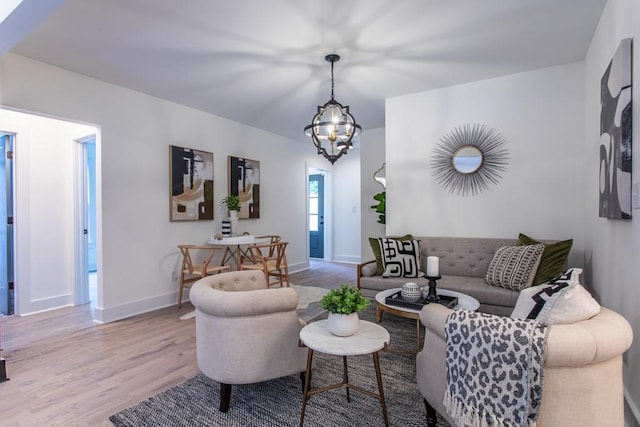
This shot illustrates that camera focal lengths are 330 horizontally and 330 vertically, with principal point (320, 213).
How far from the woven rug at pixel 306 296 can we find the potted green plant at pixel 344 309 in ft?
7.36

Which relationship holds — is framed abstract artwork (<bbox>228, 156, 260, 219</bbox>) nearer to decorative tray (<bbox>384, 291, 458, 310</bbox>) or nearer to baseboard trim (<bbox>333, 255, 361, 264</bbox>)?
baseboard trim (<bbox>333, 255, 361, 264</bbox>)

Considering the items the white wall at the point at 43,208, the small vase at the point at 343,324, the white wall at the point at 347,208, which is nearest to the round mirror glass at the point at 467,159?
the small vase at the point at 343,324

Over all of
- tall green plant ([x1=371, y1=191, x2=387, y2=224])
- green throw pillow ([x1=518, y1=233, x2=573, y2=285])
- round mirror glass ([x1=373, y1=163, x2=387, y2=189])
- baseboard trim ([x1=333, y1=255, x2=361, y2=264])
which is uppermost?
round mirror glass ([x1=373, y1=163, x2=387, y2=189])

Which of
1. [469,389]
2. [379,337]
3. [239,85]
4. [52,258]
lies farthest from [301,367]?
[52,258]

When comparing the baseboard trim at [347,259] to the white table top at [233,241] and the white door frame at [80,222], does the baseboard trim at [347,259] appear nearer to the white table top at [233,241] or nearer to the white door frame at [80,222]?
the white table top at [233,241]

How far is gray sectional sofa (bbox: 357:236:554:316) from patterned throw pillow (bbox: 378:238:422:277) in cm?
10

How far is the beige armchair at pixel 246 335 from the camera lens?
1856mm

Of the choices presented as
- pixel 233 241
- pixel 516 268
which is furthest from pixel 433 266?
pixel 233 241

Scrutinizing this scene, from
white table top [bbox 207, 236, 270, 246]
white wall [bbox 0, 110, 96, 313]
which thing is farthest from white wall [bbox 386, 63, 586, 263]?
white wall [bbox 0, 110, 96, 313]

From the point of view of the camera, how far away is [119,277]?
3.69 metres

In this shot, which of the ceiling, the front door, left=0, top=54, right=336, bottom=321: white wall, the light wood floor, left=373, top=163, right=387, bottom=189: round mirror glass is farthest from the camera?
the front door

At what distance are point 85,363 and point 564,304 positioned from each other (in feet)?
10.6

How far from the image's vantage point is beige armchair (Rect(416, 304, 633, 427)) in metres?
1.16

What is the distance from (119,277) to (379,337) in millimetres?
3206
